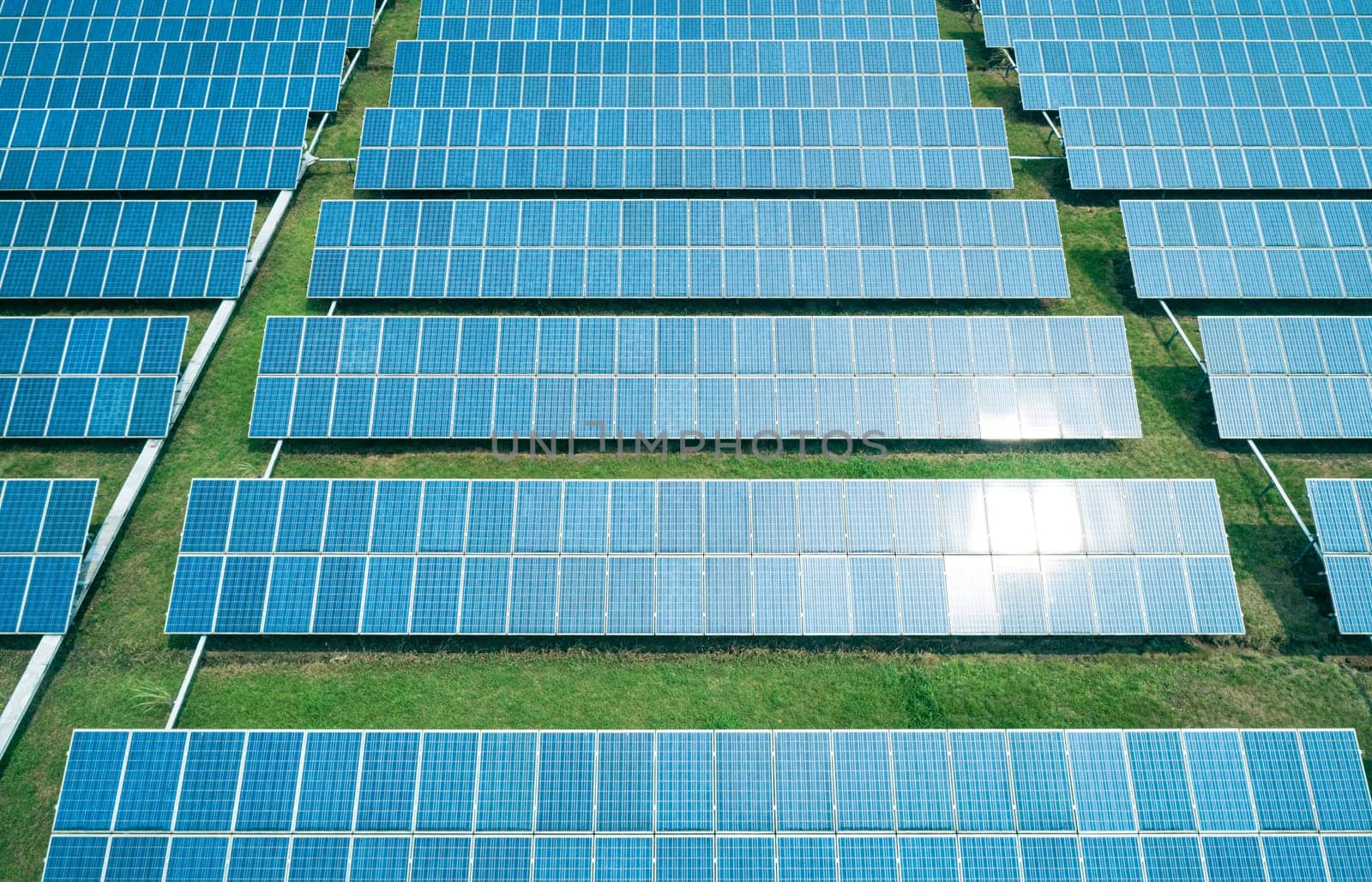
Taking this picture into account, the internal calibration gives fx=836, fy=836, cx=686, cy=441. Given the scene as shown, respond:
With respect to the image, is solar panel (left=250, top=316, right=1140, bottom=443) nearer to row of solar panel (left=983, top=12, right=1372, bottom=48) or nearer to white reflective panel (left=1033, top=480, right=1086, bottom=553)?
white reflective panel (left=1033, top=480, right=1086, bottom=553)

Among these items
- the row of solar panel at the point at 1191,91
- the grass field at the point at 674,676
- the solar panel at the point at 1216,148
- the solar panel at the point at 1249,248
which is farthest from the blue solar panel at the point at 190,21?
the solar panel at the point at 1249,248

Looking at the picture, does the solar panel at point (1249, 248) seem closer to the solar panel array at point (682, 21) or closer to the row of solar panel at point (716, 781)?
the solar panel array at point (682, 21)

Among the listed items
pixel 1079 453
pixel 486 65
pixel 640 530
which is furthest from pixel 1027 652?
pixel 486 65

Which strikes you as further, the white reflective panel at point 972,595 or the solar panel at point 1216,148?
the solar panel at point 1216,148

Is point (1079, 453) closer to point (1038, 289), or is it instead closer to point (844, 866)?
point (1038, 289)

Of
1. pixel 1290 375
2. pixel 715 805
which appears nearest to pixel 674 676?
pixel 715 805

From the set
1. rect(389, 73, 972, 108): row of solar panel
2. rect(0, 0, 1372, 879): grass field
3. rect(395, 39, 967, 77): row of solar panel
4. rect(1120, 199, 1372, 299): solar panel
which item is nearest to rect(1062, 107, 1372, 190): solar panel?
rect(1120, 199, 1372, 299): solar panel
